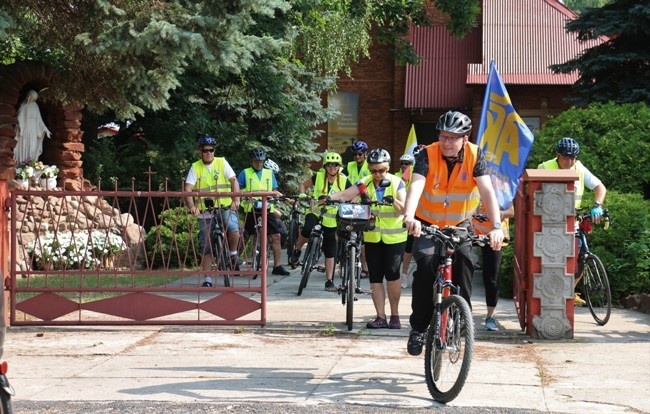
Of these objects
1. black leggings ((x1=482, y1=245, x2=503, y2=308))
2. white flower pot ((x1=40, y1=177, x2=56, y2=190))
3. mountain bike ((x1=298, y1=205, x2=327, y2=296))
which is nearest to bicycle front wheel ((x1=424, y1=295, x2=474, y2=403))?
black leggings ((x1=482, y1=245, x2=503, y2=308))

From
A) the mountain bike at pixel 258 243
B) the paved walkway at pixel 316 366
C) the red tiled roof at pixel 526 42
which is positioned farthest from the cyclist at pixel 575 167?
the red tiled roof at pixel 526 42

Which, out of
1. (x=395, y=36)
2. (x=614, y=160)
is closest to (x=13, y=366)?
(x=614, y=160)

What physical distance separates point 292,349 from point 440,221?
2140 mm

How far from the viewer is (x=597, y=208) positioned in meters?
11.3

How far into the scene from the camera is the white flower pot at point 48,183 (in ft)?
64.3

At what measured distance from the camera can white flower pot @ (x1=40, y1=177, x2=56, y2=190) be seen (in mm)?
19609

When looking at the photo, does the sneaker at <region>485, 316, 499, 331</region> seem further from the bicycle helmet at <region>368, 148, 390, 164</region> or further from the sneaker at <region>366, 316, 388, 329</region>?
the bicycle helmet at <region>368, 148, 390, 164</region>

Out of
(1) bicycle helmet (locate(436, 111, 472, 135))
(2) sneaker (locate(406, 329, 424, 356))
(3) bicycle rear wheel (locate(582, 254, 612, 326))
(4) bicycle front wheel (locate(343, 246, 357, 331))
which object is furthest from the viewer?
(3) bicycle rear wheel (locate(582, 254, 612, 326))

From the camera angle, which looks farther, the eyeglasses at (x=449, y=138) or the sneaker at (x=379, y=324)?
the sneaker at (x=379, y=324)

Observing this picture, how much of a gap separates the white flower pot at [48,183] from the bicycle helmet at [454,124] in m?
12.7

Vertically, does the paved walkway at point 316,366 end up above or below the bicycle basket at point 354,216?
below

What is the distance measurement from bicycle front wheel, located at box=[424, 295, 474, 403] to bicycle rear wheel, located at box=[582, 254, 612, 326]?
428 cm

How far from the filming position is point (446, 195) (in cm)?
827

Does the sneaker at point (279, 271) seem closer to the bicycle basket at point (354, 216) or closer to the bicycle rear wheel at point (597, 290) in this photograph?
the bicycle basket at point (354, 216)
